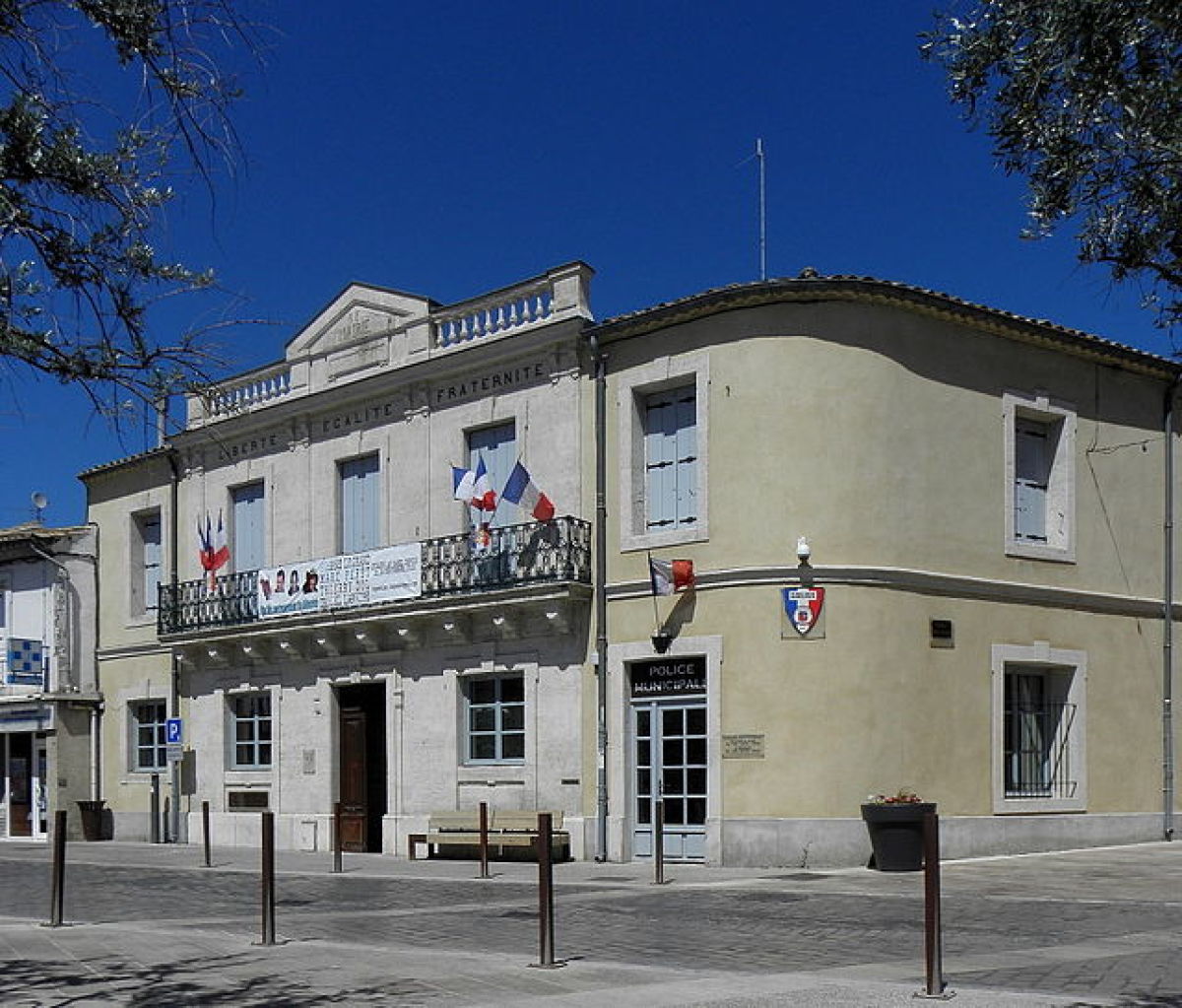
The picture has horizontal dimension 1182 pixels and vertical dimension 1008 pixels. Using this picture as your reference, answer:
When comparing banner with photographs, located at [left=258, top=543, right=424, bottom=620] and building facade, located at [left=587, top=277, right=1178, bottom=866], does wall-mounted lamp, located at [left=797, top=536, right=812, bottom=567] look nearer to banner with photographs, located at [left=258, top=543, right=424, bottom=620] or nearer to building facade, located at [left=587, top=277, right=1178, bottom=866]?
building facade, located at [left=587, top=277, right=1178, bottom=866]

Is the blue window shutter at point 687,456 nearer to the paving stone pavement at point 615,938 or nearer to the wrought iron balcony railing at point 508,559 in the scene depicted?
the wrought iron balcony railing at point 508,559

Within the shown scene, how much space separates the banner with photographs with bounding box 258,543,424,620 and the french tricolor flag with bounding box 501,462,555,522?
95.2 inches

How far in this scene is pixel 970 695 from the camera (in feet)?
72.0

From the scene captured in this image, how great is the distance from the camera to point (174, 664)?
1184 inches

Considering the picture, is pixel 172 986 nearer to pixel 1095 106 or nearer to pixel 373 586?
pixel 1095 106

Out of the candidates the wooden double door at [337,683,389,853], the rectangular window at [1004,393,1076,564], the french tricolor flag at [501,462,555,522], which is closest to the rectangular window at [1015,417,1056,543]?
the rectangular window at [1004,393,1076,564]

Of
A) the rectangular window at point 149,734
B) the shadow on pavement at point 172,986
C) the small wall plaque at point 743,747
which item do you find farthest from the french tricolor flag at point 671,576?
the rectangular window at point 149,734

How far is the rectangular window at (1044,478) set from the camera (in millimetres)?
23375

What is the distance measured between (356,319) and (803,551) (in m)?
9.84

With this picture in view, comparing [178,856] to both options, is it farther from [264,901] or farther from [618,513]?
[264,901]

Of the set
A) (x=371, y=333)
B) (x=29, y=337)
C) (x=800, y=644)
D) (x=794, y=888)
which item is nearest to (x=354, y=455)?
(x=371, y=333)

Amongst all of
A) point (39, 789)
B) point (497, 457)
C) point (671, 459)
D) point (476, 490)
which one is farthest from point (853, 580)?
point (39, 789)

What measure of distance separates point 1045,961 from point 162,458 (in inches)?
→ 918

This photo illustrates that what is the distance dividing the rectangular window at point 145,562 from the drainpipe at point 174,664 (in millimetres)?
1159
